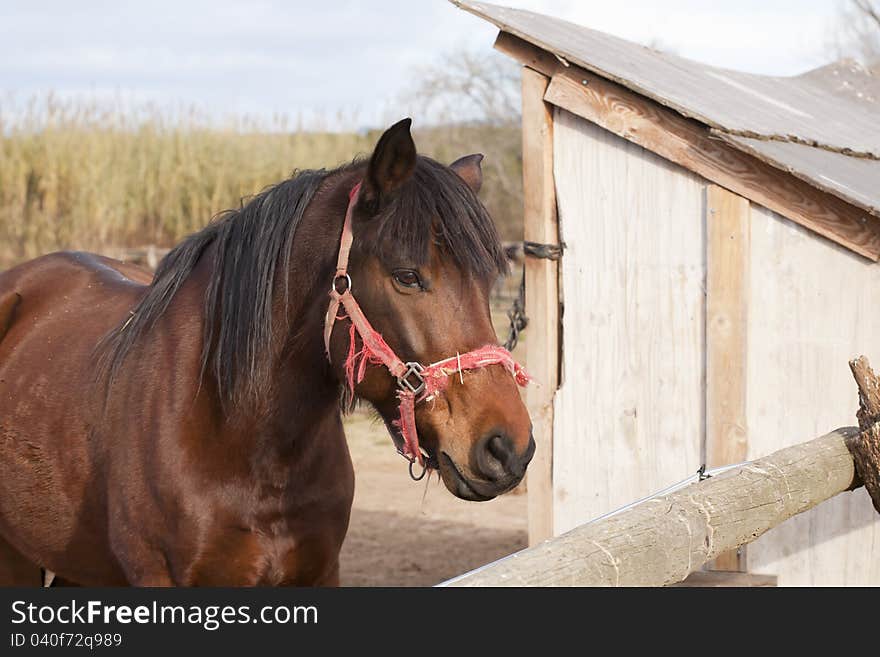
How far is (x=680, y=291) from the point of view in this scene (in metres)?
3.99

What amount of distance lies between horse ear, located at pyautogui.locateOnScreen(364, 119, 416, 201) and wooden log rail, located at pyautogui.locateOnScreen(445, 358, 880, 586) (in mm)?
1002

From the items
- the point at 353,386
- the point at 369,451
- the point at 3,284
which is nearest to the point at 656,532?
the point at 353,386

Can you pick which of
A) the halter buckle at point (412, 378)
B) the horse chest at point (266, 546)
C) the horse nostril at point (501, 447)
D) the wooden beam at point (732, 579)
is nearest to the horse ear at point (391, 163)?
the halter buckle at point (412, 378)

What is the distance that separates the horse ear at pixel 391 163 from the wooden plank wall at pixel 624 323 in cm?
188

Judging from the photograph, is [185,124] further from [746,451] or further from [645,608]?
[645,608]

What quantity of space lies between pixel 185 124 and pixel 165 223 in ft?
6.79

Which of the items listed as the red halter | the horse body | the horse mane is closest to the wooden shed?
the horse body

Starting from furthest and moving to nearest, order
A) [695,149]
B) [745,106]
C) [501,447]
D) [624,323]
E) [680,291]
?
[745,106], [624,323], [680,291], [695,149], [501,447]

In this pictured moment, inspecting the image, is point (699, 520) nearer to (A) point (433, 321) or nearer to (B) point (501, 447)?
(B) point (501, 447)

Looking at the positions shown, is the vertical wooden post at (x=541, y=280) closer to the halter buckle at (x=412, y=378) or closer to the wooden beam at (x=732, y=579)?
the wooden beam at (x=732, y=579)

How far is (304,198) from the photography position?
8.75ft

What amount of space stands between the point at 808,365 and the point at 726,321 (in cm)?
36

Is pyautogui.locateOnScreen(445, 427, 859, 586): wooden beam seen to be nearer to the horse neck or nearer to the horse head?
the horse head

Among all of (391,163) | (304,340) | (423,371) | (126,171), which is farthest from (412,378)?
(126,171)
